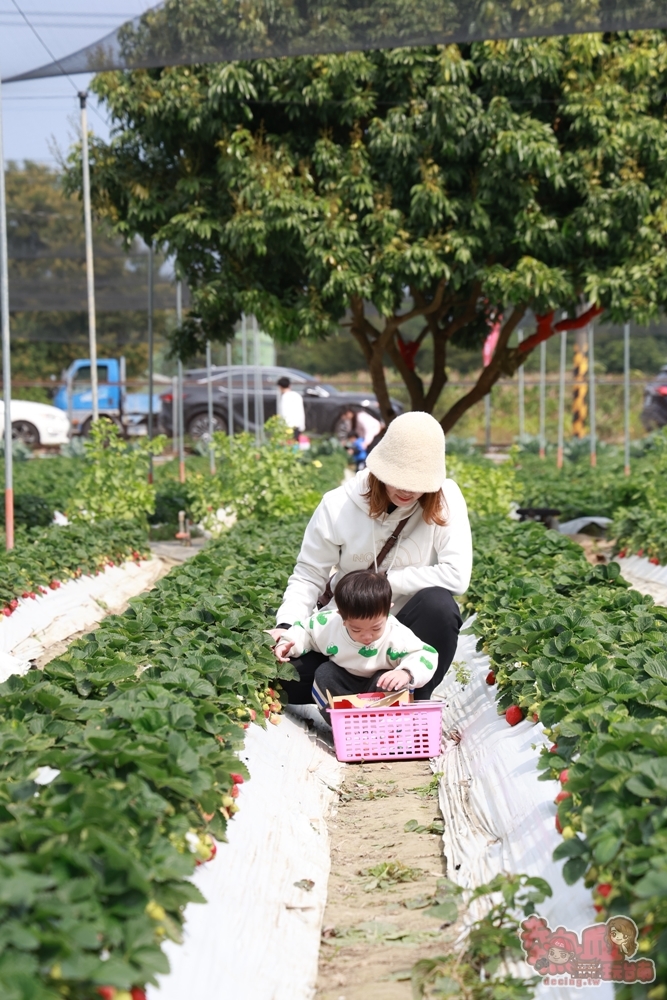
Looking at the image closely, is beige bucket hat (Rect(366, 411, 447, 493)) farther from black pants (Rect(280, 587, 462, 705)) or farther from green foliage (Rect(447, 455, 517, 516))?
green foliage (Rect(447, 455, 517, 516))

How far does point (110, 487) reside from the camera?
9.58 meters

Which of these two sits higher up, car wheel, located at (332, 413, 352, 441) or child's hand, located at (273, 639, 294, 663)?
child's hand, located at (273, 639, 294, 663)

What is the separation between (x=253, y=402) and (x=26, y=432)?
182 inches

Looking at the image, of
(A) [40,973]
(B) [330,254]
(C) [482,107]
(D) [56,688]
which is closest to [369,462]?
(D) [56,688]

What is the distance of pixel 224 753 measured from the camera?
3.00 metres

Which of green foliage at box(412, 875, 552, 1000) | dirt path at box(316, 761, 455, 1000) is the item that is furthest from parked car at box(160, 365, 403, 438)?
green foliage at box(412, 875, 552, 1000)

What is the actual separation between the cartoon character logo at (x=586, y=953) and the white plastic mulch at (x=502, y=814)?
3cm

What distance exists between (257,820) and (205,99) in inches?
305

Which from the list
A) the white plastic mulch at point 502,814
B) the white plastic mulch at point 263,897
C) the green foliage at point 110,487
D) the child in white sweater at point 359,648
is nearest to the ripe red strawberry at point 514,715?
the white plastic mulch at point 502,814

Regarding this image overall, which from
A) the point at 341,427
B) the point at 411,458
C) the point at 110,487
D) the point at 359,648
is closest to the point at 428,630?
the point at 359,648

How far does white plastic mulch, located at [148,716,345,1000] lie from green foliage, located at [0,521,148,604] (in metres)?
3.05

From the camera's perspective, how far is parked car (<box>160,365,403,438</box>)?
70.4 ft

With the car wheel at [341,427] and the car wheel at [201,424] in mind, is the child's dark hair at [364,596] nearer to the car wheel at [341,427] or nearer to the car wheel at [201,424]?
the car wheel at [341,427]

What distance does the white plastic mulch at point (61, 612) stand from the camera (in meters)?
5.99
